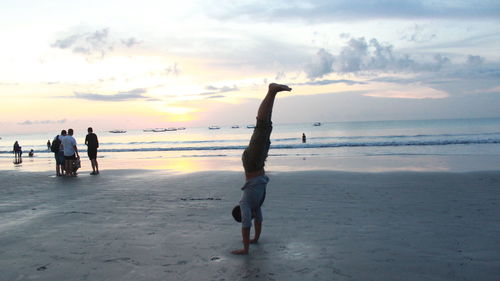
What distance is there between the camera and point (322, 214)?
24.9 ft

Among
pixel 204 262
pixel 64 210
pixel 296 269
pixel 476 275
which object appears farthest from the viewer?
pixel 64 210

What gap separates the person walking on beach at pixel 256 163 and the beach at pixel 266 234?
486 millimetres

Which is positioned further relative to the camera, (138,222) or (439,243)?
(138,222)

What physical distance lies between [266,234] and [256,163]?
1.64 meters

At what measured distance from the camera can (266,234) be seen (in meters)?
6.20

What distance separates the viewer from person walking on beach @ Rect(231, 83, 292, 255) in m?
4.82

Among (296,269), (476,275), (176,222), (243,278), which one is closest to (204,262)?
(243,278)

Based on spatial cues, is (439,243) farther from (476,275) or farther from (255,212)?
(255,212)

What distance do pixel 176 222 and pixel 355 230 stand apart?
10.9ft

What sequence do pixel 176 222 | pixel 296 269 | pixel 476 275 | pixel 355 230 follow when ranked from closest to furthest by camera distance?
pixel 476 275
pixel 296 269
pixel 355 230
pixel 176 222

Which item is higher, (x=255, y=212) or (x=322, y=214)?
(x=255, y=212)

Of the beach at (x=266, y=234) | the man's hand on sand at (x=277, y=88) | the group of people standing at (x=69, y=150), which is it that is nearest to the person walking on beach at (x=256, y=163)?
the man's hand on sand at (x=277, y=88)

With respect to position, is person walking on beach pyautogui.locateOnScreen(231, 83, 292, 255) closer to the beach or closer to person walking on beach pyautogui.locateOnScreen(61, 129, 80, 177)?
the beach

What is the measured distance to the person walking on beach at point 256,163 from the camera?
190 inches
